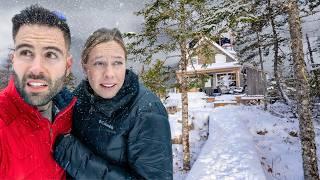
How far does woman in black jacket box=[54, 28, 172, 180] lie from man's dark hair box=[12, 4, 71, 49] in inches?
16.4

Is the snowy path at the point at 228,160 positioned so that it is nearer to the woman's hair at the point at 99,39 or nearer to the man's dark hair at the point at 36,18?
the woman's hair at the point at 99,39

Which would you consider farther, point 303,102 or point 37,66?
point 303,102

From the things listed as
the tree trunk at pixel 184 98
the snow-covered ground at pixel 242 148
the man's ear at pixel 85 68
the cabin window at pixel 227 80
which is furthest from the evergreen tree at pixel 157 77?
the cabin window at pixel 227 80

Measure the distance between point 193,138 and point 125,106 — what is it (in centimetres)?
1843

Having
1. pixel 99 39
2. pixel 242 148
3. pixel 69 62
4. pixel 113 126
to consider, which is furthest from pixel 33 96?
pixel 242 148

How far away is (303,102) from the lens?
9.51 meters

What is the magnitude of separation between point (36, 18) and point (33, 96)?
607mm

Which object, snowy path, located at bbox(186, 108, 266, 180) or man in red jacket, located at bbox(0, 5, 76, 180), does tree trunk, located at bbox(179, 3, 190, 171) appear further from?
man in red jacket, located at bbox(0, 5, 76, 180)

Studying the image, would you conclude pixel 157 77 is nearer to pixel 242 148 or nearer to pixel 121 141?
pixel 242 148

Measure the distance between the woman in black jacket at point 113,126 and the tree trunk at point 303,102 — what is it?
790cm

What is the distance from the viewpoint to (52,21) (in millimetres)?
2502

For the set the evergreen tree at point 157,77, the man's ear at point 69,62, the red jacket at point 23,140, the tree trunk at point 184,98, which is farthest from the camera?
the evergreen tree at point 157,77

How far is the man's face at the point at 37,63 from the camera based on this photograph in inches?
90.4

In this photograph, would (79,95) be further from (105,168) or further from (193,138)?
(193,138)
